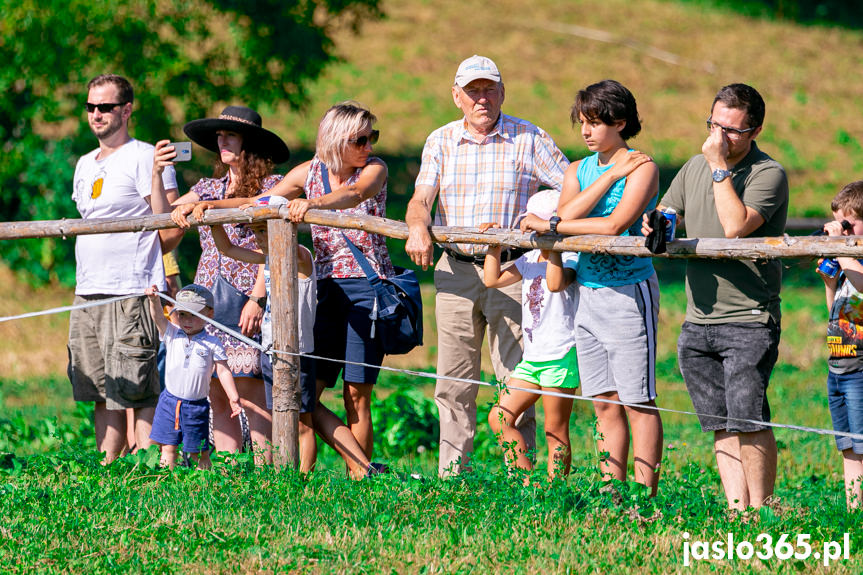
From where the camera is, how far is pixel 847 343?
19.3 feet

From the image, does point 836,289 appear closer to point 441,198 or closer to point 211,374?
point 441,198

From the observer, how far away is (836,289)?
602 cm

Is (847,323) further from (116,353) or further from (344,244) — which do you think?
(116,353)

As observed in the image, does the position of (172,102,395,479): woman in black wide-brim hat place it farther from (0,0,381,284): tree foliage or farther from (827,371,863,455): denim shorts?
(0,0,381,284): tree foliage

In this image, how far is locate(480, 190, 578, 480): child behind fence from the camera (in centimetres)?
584

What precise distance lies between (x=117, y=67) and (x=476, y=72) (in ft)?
40.5

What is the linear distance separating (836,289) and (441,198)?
215 cm

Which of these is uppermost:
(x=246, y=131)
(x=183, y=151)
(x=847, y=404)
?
(x=246, y=131)

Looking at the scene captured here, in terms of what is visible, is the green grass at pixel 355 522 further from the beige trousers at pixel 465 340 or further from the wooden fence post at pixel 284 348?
the beige trousers at pixel 465 340

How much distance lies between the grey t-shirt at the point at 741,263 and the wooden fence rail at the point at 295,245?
1.01 feet

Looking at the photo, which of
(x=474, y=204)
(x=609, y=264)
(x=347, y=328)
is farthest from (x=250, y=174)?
(x=609, y=264)

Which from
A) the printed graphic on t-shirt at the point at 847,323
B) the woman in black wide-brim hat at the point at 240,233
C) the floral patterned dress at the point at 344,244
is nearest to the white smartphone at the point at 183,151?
the woman in black wide-brim hat at the point at 240,233

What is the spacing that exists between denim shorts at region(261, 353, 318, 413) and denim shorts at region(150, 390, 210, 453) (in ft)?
1.77

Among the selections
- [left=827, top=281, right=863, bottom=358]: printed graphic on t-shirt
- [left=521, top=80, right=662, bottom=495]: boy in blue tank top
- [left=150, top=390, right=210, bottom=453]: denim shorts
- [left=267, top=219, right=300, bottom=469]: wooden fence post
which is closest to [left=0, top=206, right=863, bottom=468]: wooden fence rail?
[left=267, top=219, right=300, bottom=469]: wooden fence post
